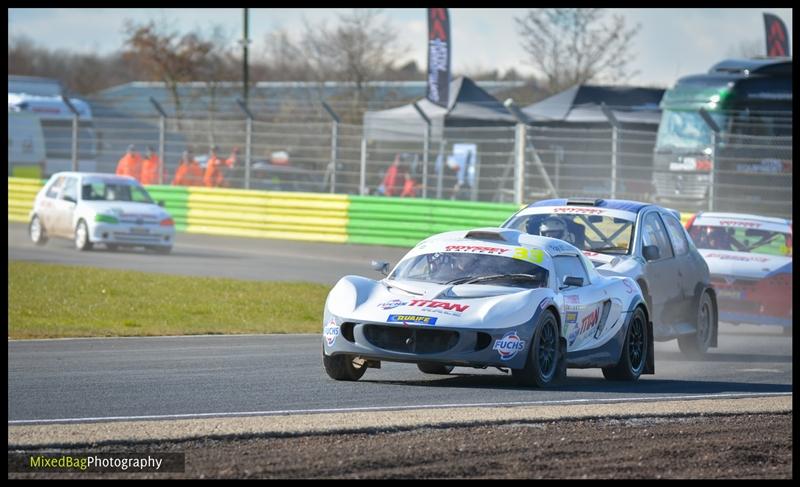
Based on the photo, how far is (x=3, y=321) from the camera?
507 inches

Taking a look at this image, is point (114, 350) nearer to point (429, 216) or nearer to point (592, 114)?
point (429, 216)

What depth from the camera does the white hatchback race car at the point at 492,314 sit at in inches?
407

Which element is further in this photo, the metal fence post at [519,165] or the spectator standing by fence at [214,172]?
the spectator standing by fence at [214,172]

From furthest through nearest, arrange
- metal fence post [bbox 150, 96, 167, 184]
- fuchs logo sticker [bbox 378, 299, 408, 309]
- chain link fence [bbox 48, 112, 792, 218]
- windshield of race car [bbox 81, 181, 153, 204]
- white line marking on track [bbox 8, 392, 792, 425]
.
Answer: metal fence post [bbox 150, 96, 167, 184]
windshield of race car [bbox 81, 181, 153, 204]
chain link fence [bbox 48, 112, 792, 218]
fuchs logo sticker [bbox 378, 299, 408, 309]
white line marking on track [bbox 8, 392, 792, 425]

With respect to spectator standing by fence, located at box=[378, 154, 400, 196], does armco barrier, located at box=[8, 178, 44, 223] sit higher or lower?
lower

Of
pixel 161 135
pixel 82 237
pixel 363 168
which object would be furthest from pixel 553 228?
pixel 161 135

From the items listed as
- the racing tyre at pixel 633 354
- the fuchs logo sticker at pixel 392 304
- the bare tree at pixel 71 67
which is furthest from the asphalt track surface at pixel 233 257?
the bare tree at pixel 71 67

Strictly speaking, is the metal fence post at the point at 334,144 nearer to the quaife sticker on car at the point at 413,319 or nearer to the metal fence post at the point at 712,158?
the metal fence post at the point at 712,158

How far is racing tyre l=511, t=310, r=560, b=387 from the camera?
1055 cm

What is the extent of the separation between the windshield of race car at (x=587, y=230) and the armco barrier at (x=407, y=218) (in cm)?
1159

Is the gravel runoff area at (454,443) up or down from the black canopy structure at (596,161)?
down

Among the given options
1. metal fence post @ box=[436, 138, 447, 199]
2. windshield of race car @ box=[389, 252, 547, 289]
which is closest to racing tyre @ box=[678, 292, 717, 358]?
windshield of race car @ box=[389, 252, 547, 289]

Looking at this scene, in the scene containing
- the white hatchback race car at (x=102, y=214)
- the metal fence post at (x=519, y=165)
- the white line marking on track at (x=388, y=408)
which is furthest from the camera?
the white hatchback race car at (x=102, y=214)

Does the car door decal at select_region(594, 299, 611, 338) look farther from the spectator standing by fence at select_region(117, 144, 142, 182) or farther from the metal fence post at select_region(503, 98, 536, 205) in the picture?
the spectator standing by fence at select_region(117, 144, 142, 182)
